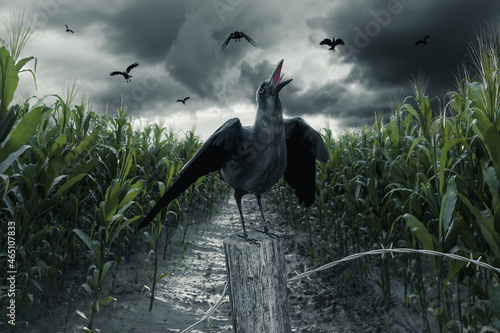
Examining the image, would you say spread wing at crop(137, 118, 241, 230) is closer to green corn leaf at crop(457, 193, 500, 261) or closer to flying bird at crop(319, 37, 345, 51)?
green corn leaf at crop(457, 193, 500, 261)

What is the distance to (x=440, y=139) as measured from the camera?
3.14 m

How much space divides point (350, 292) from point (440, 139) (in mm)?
2311

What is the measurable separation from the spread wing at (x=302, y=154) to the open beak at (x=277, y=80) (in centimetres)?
37

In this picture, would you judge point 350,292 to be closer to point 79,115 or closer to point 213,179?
point 79,115

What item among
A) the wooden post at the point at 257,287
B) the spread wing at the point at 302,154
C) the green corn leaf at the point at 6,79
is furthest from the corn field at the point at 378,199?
the wooden post at the point at 257,287

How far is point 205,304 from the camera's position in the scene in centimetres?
438

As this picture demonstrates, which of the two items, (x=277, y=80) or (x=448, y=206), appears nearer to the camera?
(x=277, y=80)

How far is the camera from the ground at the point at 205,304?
3.59 m

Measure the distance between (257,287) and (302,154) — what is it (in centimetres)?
92

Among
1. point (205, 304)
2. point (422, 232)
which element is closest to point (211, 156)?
point (422, 232)

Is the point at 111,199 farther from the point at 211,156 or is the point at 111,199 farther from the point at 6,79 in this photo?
the point at 211,156

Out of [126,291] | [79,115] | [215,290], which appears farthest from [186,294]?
[79,115]

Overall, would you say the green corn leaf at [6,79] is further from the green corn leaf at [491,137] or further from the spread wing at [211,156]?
the green corn leaf at [491,137]

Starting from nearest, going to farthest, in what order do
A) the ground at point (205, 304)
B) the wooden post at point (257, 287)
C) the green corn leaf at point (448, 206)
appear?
1. the wooden post at point (257, 287)
2. the green corn leaf at point (448, 206)
3. the ground at point (205, 304)
